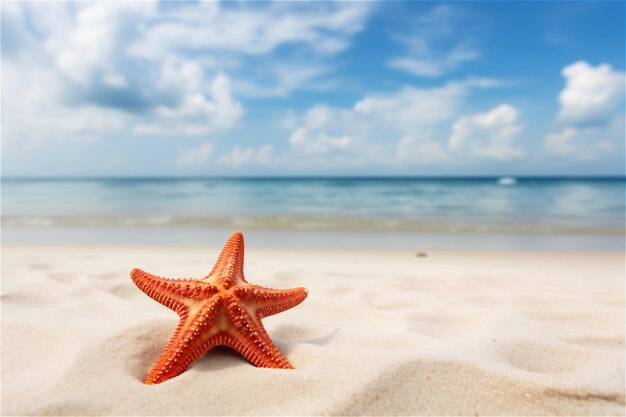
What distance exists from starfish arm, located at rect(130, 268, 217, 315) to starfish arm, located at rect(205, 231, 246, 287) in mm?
124

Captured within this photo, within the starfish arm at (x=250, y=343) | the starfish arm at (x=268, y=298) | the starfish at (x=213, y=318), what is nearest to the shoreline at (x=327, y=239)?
the starfish arm at (x=268, y=298)

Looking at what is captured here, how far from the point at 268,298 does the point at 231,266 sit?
36 cm

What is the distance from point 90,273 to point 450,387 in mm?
4646

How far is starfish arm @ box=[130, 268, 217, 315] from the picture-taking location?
8.76 feet

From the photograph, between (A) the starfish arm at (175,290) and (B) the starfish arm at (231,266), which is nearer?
(A) the starfish arm at (175,290)

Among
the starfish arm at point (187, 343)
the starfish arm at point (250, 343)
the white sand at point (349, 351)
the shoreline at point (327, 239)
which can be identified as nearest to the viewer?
the white sand at point (349, 351)

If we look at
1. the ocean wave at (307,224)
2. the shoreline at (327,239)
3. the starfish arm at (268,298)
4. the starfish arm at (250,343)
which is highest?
the starfish arm at (268,298)

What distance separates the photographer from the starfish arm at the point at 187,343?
235cm

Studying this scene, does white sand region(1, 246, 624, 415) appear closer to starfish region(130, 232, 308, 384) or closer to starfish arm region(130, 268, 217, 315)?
starfish region(130, 232, 308, 384)

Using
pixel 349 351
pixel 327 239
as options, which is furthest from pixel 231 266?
pixel 327 239

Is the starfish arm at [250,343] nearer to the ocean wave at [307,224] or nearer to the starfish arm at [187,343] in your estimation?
the starfish arm at [187,343]

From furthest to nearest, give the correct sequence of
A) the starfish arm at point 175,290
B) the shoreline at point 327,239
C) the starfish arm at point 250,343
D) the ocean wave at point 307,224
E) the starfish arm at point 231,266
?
the ocean wave at point 307,224 < the shoreline at point 327,239 < the starfish arm at point 231,266 < the starfish arm at point 175,290 < the starfish arm at point 250,343

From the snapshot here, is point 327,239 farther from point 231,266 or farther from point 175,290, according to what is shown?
point 175,290

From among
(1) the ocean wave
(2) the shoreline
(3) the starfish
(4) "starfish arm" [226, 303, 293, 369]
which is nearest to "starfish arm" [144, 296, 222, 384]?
(3) the starfish
